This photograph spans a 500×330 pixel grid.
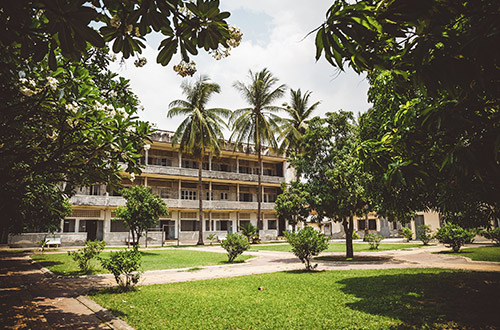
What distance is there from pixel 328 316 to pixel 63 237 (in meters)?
24.6

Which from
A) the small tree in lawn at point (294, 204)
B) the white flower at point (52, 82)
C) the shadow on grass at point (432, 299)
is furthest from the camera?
the small tree in lawn at point (294, 204)

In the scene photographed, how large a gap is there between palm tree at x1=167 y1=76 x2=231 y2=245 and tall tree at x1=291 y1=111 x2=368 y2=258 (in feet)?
40.6

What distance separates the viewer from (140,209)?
17.3m

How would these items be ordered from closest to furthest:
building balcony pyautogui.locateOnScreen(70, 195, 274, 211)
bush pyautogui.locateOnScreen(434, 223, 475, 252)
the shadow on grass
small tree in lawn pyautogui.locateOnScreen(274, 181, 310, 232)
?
1. the shadow on grass
2. small tree in lawn pyautogui.locateOnScreen(274, 181, 310, 232)
3. bush pyautogui.locateOnScreen(434, 223, 475, 252)
4. building balcony pyautogui.locateOnScreen(70, 195, 274, 211)

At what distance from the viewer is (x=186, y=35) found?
6.64ft

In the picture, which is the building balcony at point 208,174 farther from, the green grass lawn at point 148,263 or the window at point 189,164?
the green grass lawn at point 148,263

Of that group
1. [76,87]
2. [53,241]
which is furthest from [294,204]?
[53,241]

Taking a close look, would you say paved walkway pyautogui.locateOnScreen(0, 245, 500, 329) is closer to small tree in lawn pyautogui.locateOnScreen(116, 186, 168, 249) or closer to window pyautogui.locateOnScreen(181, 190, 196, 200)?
small tree in lawn pyautogui.locateOnScreen(116, 186, 168, 249)

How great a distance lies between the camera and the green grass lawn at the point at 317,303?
14.5 feet

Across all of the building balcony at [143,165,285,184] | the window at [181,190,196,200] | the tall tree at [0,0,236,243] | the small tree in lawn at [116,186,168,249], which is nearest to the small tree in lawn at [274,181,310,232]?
the small tree in lawn at [116,186,168,249]

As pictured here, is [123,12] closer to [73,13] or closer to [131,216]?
[73,13]

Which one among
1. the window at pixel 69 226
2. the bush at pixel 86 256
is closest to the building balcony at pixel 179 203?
the window at pixel 69 226

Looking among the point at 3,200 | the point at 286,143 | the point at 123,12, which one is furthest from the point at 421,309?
the point at 286,143

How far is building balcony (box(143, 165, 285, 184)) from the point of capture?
29.6m
